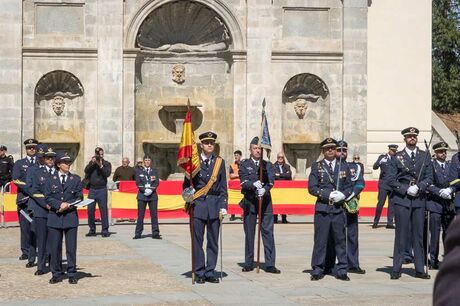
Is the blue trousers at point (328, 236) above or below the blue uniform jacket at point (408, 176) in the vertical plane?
below

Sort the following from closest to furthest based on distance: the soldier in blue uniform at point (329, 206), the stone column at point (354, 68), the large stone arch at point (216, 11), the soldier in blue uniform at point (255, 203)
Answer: the soldier in blue uniform at point (329, 206) → the soldier in blue uniform at point (255, 203) → the large stone arch at point (216, 11) → the stone column at point (354, 68)

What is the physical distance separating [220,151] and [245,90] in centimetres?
217

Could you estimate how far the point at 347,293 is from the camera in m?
10.2

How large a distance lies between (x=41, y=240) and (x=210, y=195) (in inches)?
99.6

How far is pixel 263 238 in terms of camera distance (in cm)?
1265

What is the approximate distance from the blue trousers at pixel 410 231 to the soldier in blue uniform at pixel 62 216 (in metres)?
4.23

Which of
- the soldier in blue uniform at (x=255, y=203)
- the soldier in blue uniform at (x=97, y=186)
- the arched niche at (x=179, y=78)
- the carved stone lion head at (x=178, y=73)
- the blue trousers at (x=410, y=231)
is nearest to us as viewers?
the blue trousers at (x=410, y=231)

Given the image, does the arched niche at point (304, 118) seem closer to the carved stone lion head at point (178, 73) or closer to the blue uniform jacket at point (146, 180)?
the carved stone lion head at point (178, 73)

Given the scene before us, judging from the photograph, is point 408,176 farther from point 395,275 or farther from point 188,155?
point 188,155

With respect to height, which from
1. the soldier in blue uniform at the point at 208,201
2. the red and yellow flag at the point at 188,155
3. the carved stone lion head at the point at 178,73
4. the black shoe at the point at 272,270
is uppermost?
the carved stone lion head at the point at 178,73

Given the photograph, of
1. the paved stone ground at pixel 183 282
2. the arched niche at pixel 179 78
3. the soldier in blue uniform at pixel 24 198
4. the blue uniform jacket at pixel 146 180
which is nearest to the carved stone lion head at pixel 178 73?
the arched niche at pixel 179 78

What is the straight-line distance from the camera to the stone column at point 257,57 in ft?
88.9

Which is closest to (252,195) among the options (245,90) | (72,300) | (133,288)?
(133,288)

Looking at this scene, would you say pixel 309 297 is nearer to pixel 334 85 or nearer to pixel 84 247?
pixel 84 247
